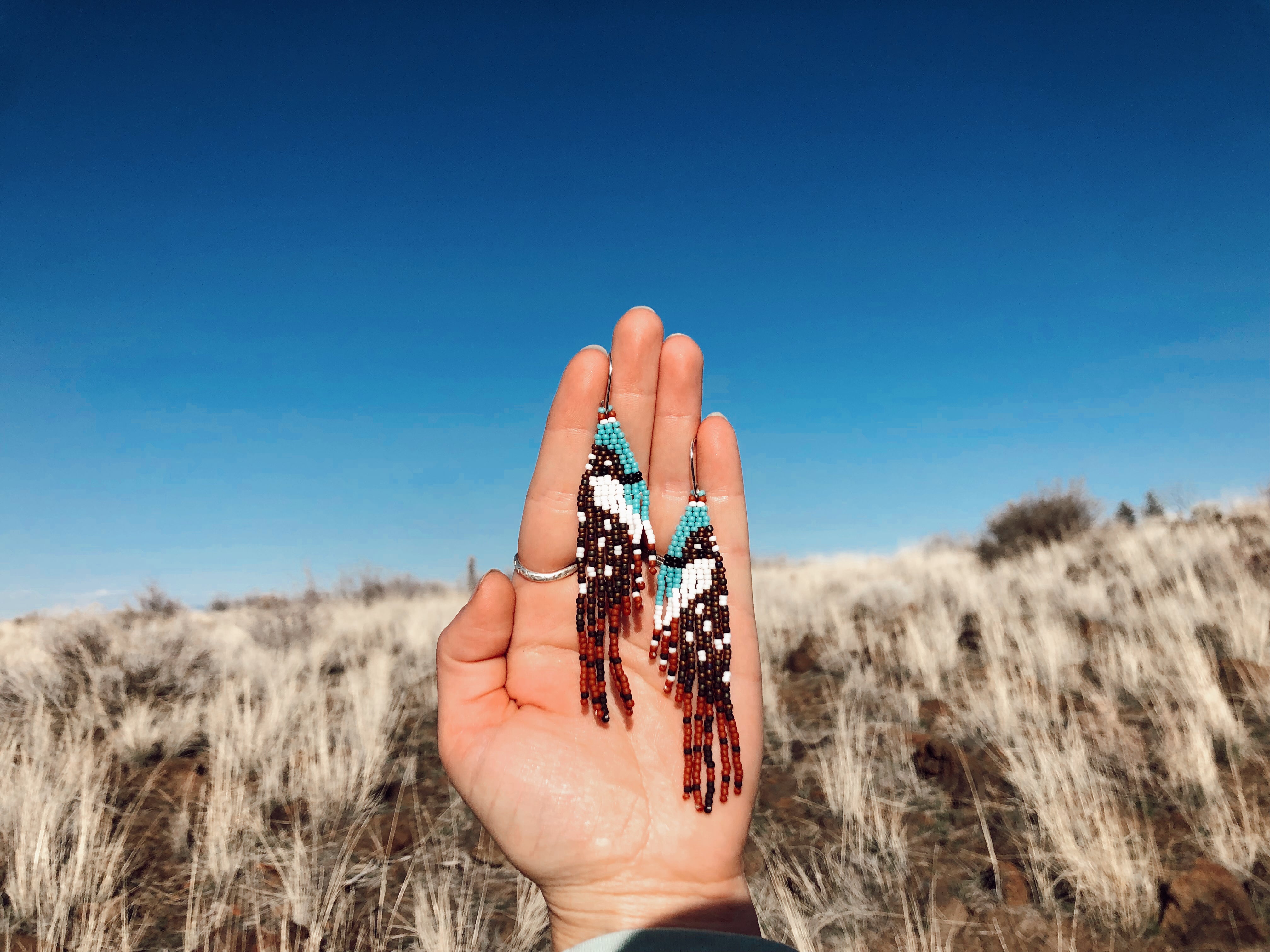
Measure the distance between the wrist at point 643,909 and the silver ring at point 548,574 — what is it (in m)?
1.32

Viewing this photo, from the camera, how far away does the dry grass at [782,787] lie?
463 cm

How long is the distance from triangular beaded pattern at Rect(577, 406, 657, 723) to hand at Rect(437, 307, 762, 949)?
0.09m

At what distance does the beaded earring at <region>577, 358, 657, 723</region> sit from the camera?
322 centimetres

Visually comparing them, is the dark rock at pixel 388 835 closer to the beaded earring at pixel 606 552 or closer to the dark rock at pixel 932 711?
the beaded earring at pixel 606 552

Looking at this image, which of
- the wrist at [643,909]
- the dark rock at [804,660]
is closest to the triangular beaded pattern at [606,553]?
the wrist at [643,909]

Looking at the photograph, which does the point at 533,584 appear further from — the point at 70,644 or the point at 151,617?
the point at 151,617

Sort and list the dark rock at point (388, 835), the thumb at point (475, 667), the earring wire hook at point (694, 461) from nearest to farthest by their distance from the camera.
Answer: the thumb at point (475, 667) → the earring wire hook at point (694, 461) → the dark rock at point (388, 835)

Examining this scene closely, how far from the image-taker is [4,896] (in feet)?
16.4

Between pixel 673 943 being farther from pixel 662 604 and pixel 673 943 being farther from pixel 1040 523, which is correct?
pixel 1040 523

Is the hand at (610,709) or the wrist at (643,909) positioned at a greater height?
the hand at (610,709)

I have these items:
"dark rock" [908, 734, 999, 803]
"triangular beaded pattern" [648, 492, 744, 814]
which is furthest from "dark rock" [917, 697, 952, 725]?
"triangular beaded pattern" [648, 492, 744, 814]

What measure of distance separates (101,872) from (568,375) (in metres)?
5.10

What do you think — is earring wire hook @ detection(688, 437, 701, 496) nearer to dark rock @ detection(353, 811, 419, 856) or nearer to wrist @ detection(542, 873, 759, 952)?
wrist @ detection(542, 873, 759, 952)

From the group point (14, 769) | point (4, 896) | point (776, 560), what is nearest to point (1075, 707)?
point (4, 896)
